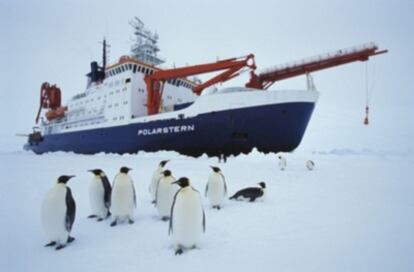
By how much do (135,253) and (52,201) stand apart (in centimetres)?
126

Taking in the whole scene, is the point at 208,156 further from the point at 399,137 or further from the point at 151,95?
the point at 399,137

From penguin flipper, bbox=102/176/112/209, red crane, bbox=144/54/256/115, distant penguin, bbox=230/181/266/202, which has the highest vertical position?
red crane, bbox=144/54/256/115

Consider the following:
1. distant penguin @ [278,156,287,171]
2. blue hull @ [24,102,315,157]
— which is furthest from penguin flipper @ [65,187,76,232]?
blue hull @ [24,102,315,157]

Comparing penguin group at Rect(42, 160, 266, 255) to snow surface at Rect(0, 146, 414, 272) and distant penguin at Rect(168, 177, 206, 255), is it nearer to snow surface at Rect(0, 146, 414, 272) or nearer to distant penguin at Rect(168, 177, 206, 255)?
distant penguin at Rect(168, 177, 206, 255)

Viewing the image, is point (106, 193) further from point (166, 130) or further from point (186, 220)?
point (166, 130)

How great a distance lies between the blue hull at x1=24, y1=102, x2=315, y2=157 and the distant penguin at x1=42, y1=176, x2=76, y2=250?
10914 millimetres

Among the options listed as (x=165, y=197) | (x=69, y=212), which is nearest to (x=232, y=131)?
(x=165, y=197)

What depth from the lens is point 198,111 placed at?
13.9m

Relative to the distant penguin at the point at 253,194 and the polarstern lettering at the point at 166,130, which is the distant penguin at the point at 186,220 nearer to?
the distant penguin at the point at 253,194

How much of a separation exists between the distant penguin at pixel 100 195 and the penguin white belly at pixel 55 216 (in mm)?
872

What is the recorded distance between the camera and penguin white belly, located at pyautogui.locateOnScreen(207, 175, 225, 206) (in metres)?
4.29

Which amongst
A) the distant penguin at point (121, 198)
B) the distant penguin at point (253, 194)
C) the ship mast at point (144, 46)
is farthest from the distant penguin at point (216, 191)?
the ship mast at point (144, 46)

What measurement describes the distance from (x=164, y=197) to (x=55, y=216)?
1.46 meters

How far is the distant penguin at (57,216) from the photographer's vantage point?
9.30 feet
